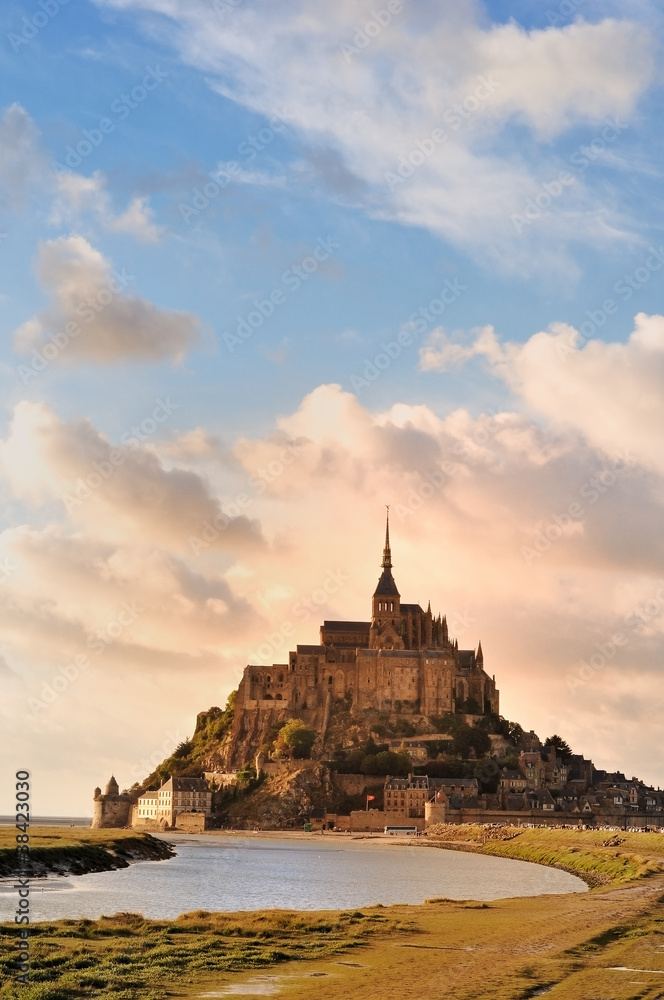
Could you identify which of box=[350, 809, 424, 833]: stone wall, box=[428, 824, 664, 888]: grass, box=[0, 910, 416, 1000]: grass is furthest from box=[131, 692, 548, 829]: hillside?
box=[0, 910, 416, 1000]: grass

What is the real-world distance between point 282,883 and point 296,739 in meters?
83.6

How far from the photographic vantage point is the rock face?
14900cm

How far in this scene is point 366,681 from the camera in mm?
163125

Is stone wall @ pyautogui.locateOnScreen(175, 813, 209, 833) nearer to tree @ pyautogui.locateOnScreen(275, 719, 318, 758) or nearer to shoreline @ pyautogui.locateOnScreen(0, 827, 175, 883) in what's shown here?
tree @ pyautogui.locateOnScreen(275, 719, 318, 758)

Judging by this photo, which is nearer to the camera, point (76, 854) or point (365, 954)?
point (365, 954)

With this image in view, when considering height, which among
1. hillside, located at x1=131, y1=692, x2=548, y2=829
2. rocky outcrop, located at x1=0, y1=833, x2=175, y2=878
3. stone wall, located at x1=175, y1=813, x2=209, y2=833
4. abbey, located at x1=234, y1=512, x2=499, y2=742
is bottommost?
stone wall, located at x1=175, y1=813, x2=209, y2=833

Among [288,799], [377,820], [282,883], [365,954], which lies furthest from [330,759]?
[365,954]

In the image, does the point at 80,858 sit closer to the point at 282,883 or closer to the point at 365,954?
the point at 282,883

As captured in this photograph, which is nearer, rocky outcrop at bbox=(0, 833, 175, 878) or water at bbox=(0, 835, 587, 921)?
water at bbox=(0, 835, 587, 921)

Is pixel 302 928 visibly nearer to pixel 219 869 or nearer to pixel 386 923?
pixel 386 923

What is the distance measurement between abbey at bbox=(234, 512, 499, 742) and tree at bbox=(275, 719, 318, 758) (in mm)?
4072

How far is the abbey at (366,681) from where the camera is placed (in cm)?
16250

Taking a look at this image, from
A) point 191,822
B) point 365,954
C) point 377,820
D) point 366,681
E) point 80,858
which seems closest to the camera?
point 365,954

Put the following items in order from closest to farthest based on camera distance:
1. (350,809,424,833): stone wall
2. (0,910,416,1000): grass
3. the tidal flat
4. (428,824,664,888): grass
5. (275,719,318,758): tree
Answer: the tidal flat < (0,910,416,1000): grass < (428,824,664,888): grass < (350,809,424,833): stone wall < (275,719,318,758): tree
